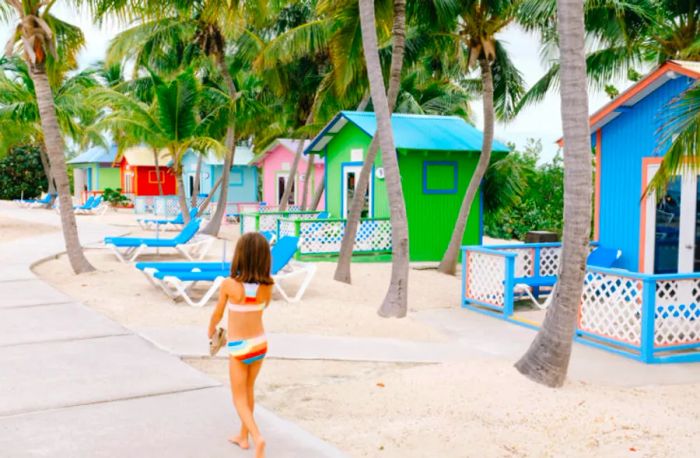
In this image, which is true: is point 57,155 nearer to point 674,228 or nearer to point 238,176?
point 674,228

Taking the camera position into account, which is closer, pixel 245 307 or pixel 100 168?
pixel 245 307

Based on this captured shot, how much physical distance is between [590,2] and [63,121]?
20402mm

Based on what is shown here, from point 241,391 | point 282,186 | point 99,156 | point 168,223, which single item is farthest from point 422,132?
point 99,156

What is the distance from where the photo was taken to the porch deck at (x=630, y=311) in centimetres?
843

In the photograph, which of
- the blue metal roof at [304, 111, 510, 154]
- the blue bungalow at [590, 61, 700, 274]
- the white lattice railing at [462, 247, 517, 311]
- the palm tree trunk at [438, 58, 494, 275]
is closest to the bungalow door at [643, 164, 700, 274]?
the blue bungalow at [590, 61, 700, 274]

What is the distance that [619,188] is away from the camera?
37.9 ft

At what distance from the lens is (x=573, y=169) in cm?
647

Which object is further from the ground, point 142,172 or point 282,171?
point 142,172

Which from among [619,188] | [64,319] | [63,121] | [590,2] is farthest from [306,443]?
[63,121]

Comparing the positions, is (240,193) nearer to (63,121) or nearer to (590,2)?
(63,121)

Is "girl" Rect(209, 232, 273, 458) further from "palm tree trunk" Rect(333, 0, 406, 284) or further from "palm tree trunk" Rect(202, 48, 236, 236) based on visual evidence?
"palm tree trunk" Rect(202, 48, 236, 236)

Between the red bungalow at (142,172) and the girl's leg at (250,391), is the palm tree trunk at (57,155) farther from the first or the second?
the red bungalow at (142,172)

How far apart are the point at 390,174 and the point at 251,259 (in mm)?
5695

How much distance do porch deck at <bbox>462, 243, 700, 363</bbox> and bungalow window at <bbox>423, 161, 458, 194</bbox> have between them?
694 cm
